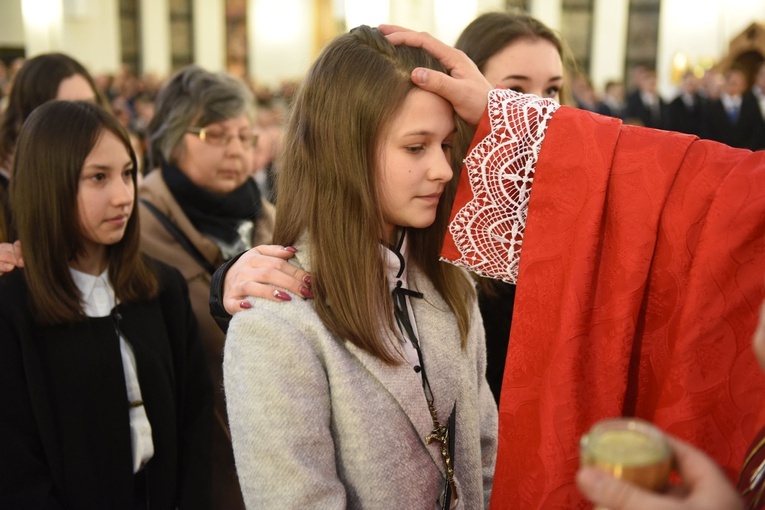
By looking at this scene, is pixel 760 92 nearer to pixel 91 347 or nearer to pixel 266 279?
pixel 91 347

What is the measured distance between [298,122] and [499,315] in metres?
0.85

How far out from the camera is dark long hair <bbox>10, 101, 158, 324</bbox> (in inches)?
76.0

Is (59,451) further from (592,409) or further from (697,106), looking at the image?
(697,106)

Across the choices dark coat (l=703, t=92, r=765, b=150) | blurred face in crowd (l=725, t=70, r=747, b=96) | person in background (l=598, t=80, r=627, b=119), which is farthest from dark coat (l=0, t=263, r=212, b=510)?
person in background (l=598, t=80, r=627, b=119)

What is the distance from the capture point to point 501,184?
1.40 m

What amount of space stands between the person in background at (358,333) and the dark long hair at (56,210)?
76 cm

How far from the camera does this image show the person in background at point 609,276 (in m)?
1.15

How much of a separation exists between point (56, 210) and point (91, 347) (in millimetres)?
368

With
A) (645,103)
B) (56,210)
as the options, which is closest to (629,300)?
(56,210)

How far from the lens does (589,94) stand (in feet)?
42.5

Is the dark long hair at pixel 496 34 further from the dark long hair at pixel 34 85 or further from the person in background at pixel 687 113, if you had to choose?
the person in background at pixel 687 113

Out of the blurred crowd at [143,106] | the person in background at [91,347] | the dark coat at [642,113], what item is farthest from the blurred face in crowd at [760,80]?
the person in background at [91,347]

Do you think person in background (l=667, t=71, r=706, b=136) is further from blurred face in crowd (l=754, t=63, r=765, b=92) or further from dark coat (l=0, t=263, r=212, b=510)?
dark coat (l=0, t=263, r=212, b=510)

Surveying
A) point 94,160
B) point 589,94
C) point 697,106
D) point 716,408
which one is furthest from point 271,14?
point 716,408
